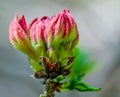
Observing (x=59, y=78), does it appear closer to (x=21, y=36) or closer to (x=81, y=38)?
(x=21, y=36)

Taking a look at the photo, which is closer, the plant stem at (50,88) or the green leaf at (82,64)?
the plant stem at (50,88)

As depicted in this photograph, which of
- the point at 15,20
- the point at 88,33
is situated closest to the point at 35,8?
the point at 88,33

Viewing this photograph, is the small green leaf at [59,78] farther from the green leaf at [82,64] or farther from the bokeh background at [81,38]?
the bokeh background at [81,38]

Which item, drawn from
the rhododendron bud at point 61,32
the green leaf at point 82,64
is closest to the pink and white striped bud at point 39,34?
the rhododendron bud at point 61,32

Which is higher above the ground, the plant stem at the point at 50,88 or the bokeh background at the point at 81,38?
the bokeh background at the point at 81,38

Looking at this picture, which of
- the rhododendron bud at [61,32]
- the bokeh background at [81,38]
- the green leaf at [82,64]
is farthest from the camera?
the bokeh background at [81,38]
